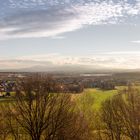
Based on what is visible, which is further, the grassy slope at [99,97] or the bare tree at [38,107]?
the grassy slope at [99,97]

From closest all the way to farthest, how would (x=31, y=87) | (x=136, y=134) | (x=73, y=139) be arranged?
1. (x=31, y=87)
2. (x=73, y=139)
3. (x=136, y=134)

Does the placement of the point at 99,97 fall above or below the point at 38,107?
below

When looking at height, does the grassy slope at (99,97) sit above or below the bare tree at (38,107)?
below

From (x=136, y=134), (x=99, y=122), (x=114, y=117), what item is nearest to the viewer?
(x=136, y=134)

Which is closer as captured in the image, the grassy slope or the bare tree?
the bare tree

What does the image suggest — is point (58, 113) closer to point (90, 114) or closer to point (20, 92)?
point (20, 92)

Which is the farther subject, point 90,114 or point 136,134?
point 90,114

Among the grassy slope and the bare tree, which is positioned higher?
the bare tree

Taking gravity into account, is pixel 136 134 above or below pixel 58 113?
below

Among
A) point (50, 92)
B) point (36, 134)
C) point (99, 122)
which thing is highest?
point (50, 92)

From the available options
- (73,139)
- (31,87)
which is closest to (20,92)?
(31,87)

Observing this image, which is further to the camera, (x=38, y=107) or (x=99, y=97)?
(x=99, y=97)
